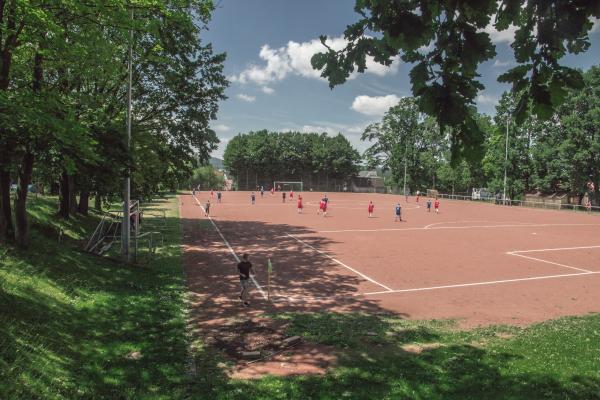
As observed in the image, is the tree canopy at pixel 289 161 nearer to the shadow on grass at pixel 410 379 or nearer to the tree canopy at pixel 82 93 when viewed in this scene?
the tree canopy at pixel 82 93

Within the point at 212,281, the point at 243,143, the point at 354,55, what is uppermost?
the point at 243,143

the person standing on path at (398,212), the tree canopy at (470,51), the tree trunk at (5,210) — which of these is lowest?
the person standing on path at (398,212)

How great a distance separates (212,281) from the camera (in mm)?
16266

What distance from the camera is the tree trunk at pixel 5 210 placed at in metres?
14.4

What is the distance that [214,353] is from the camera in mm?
9266

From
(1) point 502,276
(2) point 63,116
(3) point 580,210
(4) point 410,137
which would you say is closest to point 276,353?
(2) point 63,116

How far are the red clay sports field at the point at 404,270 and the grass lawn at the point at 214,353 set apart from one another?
1353 mm

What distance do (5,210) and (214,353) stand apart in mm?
10037

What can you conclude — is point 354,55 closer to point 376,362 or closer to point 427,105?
point 427,105

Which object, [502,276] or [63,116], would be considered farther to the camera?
[502,276]

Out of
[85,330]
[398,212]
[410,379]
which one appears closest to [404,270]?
[410,379]

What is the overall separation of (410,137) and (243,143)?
143 feet

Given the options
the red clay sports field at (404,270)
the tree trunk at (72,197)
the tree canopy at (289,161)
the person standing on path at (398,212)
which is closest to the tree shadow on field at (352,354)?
the red clay sports field at (404,270)

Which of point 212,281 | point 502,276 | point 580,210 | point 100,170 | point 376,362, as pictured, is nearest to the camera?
point 376,362
